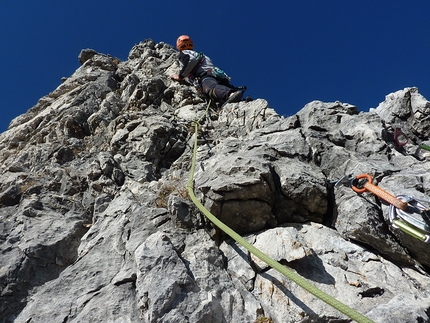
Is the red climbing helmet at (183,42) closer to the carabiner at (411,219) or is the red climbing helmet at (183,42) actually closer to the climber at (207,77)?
the climber at (207,77)

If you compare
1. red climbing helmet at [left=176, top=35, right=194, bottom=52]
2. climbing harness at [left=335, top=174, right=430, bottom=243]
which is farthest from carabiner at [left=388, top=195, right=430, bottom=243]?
red climbing helmet at [left=176, top=35, right=194, bottom=52]

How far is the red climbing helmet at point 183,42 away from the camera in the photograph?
13344 mm

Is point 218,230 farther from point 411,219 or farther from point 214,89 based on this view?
point 214,89

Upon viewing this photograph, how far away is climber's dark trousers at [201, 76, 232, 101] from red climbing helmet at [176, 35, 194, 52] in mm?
3079

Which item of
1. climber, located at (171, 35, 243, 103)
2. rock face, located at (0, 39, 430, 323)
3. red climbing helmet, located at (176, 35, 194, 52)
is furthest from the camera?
red climbing helmet, located at (176, 35, 194, 52)

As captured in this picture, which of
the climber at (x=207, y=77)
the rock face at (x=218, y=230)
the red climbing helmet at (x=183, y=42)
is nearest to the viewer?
the rock face at (x=218, y=230)

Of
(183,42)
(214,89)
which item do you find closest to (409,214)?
(214,89)

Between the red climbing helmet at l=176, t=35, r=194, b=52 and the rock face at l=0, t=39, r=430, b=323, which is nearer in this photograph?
the rock face at l=0, t=39, r=430, b=323

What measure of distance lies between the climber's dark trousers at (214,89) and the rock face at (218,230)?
2.43 metres

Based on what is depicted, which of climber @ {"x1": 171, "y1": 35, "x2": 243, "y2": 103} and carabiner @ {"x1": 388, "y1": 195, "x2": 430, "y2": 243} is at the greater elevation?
climber @ {"x1": 171, "y1": 35, "x2": 243, "y2": 103}

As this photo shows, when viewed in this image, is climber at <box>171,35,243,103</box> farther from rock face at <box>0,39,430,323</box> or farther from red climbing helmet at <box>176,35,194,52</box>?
rock face at <box>0,39,430,323</box>

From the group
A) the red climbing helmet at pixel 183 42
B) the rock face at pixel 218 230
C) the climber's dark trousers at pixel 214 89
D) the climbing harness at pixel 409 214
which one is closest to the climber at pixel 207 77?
the climber's dark trousers at pixel 214 89

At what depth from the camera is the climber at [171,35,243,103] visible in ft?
34.3

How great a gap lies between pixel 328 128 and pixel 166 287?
5026 millimetres
